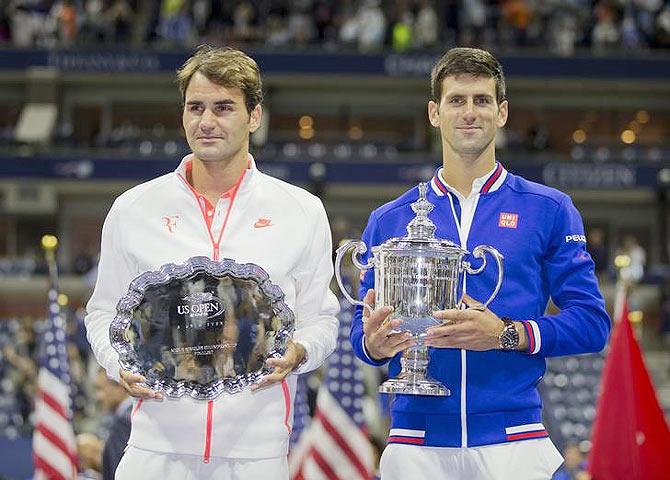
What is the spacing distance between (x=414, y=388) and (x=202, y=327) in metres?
0.70

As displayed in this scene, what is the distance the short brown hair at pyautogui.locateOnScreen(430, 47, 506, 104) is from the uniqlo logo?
0.39 m

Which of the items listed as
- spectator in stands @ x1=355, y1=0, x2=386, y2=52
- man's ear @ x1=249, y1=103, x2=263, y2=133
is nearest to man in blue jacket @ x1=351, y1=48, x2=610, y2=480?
man's ear @ x1=249, y1=103, x2=263, y2=133

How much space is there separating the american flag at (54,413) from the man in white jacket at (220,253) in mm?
5679

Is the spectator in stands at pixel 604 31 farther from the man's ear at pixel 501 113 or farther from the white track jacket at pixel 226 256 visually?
the white track jacket at pixel 226 256

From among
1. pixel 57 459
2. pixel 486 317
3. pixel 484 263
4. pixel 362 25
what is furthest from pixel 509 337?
pixel 362 25

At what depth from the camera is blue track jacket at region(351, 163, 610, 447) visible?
13.2ft

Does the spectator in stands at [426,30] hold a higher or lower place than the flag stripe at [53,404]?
higher

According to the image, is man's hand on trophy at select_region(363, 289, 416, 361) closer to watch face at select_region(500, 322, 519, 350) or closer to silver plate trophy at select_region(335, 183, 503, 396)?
silver plate trophy at select_region(335, 183, 503, 396)

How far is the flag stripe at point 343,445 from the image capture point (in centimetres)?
991

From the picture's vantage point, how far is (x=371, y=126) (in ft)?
98.7

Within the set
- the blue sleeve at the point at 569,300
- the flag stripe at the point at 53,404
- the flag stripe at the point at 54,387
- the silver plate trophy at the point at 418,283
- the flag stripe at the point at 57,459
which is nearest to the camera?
the silver plate trophy at the point at 418,283

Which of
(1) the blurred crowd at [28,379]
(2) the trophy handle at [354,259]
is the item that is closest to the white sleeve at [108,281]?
(2) the trophy handle at [354,259]

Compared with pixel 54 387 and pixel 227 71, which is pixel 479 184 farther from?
pixel 54 387

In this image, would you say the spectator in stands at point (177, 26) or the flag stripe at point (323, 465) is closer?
the flag stripe at point (323, 465)
